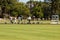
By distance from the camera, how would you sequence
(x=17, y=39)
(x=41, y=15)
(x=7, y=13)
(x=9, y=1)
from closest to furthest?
(x=17, y=39) < (x=9, y=1) < (x=7, y=13) < (x=41, y=15)

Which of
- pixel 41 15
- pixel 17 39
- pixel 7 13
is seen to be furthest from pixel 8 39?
pixel 41 15

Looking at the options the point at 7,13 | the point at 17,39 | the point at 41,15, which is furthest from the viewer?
the point at 41,15

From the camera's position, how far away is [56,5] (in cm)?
8425

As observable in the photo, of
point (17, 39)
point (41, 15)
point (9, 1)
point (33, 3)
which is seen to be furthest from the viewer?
point (33, 3)

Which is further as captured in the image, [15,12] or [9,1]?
[15,12]

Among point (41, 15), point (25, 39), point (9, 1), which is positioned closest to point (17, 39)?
point (25, 39)

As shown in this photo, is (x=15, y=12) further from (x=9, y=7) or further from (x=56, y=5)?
(x=56, y=5)

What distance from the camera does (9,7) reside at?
2921 inches

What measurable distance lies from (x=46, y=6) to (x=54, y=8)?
10028 millimetres

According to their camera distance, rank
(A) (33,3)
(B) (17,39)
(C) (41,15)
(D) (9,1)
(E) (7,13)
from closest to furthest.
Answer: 1. (B) (17,39)
2. (D) (9,1)
3. (E) (7,13)
4. (C) (41,15)
5. (A) (33,3)

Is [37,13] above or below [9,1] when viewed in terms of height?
below

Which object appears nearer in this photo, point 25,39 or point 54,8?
point 25,39

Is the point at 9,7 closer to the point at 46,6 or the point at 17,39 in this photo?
the point at 46,6

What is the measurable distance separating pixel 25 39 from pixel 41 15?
253 feet
